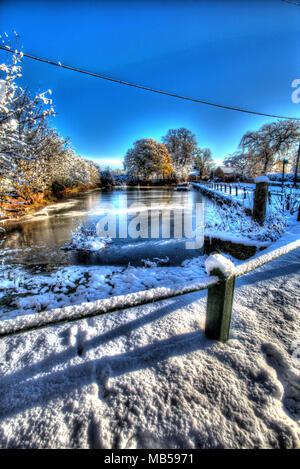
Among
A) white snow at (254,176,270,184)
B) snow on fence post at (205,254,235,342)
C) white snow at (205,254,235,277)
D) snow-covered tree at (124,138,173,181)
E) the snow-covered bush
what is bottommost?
the snow-covered bush

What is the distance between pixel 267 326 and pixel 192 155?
59445 millimetres

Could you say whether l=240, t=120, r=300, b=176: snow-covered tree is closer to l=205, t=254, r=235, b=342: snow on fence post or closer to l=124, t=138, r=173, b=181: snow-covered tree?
l=124, t=138, r=173, b=181: snow-covered tree

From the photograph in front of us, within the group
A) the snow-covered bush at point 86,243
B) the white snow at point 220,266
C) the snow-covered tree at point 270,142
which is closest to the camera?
the white snow at point 220,266

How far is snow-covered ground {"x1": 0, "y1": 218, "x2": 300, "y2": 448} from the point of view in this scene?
42.6 inches

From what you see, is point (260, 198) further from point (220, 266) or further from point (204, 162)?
point (204, 162)

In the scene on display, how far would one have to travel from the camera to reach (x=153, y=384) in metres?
1.36

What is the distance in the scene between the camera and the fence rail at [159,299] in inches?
41.1

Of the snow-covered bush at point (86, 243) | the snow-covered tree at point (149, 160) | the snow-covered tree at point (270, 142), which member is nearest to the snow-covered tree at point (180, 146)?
the snow-covered tree at point (149, 160)

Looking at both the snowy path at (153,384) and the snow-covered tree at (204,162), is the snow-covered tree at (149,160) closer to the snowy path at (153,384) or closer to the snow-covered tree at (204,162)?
the snow-covered tree at (204,162)

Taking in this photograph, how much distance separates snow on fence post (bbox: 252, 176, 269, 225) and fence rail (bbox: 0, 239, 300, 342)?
13.5ft

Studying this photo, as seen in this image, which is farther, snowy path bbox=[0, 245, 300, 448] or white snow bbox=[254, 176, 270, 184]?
white snow bbox=[254, 176, 270, 184]

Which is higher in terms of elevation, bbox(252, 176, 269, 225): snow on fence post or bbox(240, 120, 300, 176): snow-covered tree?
bbox(240, 120, 300, 176): snow-covered tree

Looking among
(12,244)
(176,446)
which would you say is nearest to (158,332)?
(176,446)

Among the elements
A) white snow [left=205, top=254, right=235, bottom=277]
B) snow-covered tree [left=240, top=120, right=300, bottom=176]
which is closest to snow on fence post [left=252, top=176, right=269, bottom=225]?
white snow [left=205, top=254, right=235, bottom=277]
